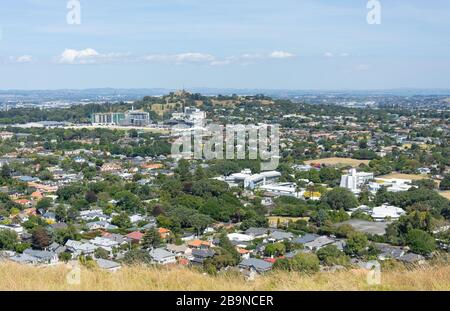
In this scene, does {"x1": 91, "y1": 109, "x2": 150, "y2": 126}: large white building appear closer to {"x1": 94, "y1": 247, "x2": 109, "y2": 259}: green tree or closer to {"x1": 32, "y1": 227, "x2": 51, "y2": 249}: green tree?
{"x1": 32, "y1": 227, "x2": 51, "y2": 249}: green tree

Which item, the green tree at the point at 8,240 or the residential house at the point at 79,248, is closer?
the residential house at the point at 79,248

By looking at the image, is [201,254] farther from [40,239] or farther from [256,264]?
[40,239]

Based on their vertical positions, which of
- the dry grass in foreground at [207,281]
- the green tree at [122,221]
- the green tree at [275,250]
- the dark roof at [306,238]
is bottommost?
the green tree at [122,221]

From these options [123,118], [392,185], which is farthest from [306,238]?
[123,118]

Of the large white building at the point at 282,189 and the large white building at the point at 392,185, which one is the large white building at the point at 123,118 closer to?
→ the large white building at the point at 282,189

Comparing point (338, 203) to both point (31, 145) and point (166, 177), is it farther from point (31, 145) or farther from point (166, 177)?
point (31, 145)

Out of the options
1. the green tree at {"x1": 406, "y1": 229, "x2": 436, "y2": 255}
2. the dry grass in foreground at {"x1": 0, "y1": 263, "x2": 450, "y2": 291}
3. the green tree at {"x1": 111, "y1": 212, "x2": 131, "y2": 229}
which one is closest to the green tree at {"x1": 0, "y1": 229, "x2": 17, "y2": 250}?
the green tree at {"x1": 111, "y1": 212, "x2": 131, "y2": 229}

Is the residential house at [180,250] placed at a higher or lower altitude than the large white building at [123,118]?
lower

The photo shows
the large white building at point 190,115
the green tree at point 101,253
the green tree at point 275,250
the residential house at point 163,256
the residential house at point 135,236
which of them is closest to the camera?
the residential house at point 163,256

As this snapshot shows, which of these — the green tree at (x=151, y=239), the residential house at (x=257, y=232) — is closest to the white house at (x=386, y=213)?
the residential house at (x=257, y=232)
